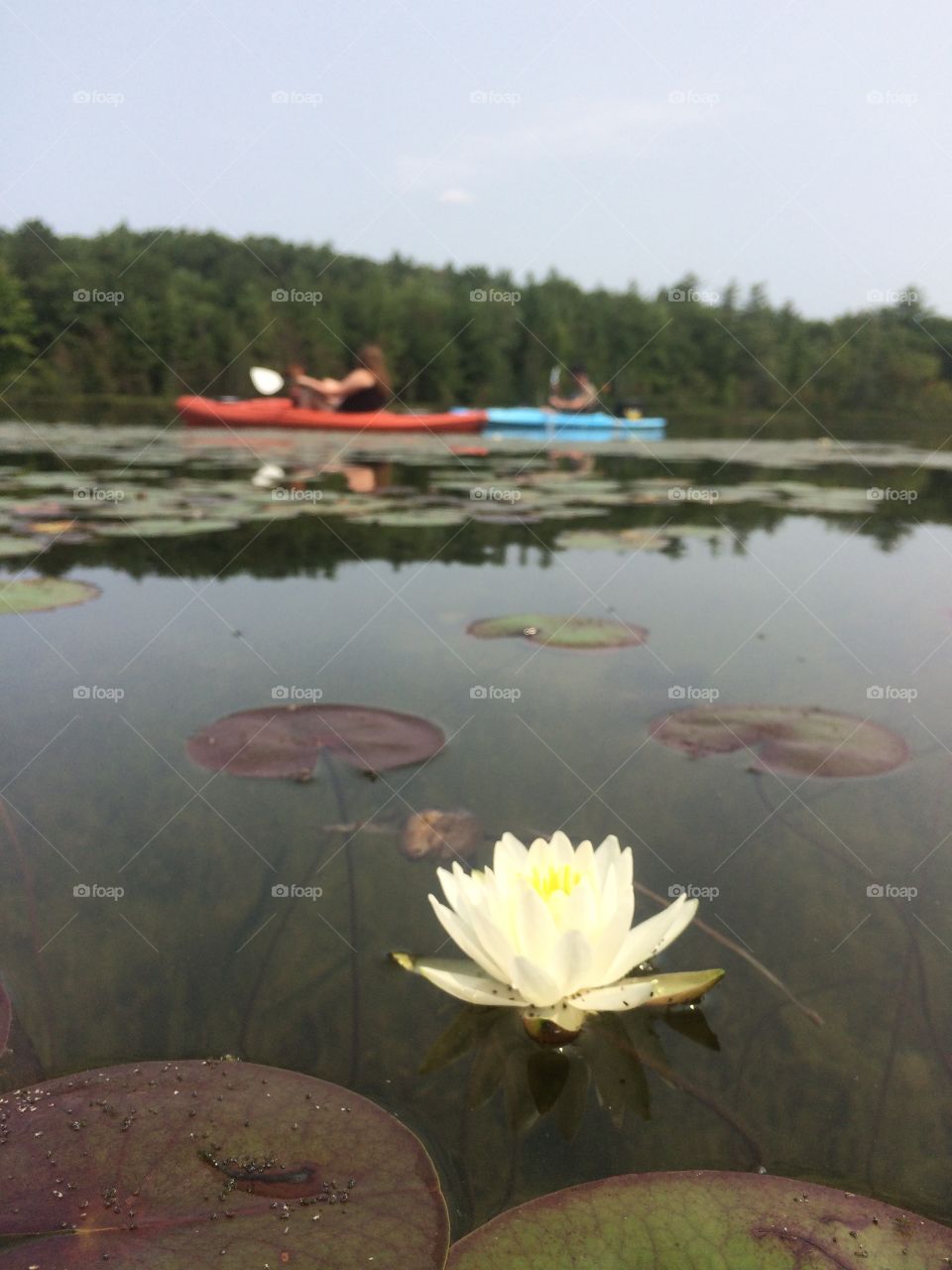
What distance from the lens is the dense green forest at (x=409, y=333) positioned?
74.5ft

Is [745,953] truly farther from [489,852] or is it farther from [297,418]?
[297,418]

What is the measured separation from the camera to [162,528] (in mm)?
3926

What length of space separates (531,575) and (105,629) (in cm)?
163

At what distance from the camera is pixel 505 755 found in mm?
1719

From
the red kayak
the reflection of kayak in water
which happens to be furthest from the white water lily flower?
the reflection of kayak in water

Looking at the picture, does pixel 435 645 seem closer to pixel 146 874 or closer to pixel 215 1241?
pixel 146 874

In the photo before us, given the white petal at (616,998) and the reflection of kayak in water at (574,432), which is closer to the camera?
the white petal at (616,998)

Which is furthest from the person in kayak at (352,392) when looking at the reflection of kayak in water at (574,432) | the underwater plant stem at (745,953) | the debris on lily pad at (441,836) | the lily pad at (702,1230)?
the lily pad at (702,1230)

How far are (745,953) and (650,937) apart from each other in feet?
0.78

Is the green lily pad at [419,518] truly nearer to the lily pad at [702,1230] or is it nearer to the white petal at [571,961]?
the white petal at [571,961]

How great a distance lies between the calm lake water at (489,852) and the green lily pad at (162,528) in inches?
17.3

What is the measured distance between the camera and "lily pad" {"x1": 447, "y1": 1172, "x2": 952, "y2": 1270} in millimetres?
683

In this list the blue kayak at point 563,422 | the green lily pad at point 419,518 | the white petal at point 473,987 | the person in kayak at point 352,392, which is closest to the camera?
the white petal at point 473,987

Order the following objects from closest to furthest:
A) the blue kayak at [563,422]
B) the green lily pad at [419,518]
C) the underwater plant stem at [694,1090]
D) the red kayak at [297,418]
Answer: the underwater plant stem at [694,1090] < the green lily pad at [419,518] < the red kayak at [297,418] < the blue kayak at [563,422]
